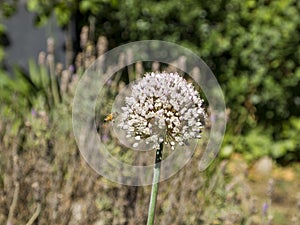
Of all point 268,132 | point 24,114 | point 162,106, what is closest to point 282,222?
point 268,132

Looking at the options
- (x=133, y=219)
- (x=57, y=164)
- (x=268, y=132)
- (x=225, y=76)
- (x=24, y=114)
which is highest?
(x=225, y=76)

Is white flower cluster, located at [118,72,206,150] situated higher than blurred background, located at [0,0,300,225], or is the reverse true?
blurred background, located at [0,0,300,225]

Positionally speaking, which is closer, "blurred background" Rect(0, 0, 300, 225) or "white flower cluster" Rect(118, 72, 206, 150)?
"white flower cluster" Rect(118, 72, 206, 150)

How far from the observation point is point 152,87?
151 cm

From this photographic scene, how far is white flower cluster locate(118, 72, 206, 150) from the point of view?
1.50m

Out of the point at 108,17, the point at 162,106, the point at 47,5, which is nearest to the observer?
the point at 162,106

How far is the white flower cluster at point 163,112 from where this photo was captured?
1497 mm

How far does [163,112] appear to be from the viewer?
1.49 metres

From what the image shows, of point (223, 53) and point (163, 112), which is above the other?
point (223, 53)

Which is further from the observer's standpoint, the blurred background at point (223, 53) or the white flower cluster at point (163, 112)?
the blurred background at point (223, 53)

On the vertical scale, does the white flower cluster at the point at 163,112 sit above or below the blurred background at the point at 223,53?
below

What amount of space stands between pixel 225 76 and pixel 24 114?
2.05m

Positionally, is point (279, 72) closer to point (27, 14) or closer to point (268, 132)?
point (268, 132)

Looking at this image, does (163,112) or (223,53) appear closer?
(163,112)
